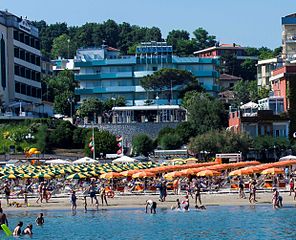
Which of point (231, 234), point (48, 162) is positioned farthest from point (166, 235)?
point (48, 162)

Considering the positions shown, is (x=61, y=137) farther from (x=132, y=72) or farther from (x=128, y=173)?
(x=132, y=72)

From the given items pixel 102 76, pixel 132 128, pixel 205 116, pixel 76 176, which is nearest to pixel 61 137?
pixel 132 128

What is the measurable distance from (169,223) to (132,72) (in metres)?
97.1

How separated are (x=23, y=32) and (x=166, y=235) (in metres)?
87.8

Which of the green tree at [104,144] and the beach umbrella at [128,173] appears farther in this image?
the green tree at [104,144]

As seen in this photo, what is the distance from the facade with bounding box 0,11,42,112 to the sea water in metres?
63.4

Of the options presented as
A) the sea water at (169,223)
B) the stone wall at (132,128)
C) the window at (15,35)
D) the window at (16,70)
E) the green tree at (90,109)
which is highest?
the window at (15,35)

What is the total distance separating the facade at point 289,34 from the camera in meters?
151

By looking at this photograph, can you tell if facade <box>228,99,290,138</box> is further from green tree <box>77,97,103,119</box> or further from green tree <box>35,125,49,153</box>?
green tree <box>77,97,103,119</box>

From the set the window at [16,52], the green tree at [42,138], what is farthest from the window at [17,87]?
the green tree at [42,138]

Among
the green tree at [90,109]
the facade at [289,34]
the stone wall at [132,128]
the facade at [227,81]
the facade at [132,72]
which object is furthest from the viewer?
the facade at [227,81]

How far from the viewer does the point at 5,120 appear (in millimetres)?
118062

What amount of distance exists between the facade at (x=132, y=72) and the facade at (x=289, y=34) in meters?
12.0

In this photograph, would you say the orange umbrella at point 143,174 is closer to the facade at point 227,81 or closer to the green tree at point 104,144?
the green tree at point 104,144
